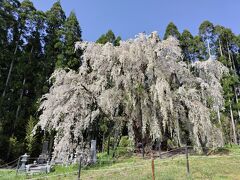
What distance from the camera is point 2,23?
2123cm

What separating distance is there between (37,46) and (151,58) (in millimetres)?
15506

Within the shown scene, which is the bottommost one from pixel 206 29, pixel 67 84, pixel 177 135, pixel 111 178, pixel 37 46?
pixel 111 178

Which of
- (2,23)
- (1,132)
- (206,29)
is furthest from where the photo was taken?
(206,29)

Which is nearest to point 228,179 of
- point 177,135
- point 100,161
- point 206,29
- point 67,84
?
point 177,135

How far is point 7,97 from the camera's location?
63.7 ft

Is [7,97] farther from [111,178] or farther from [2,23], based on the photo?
[111,178]

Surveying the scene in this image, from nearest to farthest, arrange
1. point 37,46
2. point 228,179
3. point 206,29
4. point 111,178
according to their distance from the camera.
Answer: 1. point 228,179
2. point 111,178
3. point 37,46
4. point 206,29

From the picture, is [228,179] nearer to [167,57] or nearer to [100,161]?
[100,161]

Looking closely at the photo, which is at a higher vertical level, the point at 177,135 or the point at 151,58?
the point at 151,58

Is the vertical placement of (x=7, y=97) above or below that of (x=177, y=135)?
above

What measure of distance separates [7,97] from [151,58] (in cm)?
1358

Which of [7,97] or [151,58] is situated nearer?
[151,58]

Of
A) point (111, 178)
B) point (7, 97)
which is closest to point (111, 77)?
point (111, 178)

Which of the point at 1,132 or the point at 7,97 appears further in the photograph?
the point at 7,97
